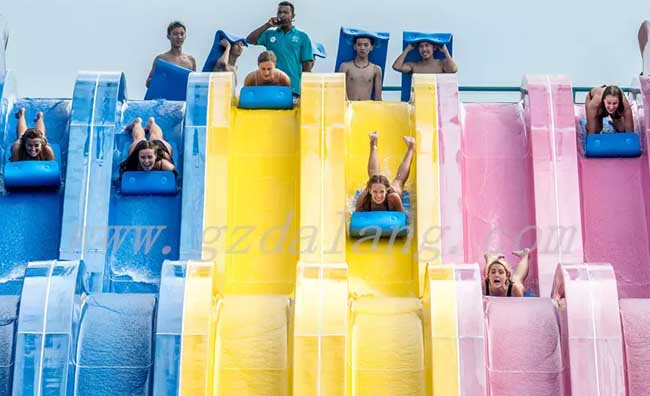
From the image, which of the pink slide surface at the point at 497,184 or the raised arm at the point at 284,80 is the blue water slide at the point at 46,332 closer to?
the pink slide surface at the point at 497,184

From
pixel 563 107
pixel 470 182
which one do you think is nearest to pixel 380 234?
pixel 470 182

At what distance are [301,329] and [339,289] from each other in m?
0.54

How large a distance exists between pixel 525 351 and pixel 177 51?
7.07 metres

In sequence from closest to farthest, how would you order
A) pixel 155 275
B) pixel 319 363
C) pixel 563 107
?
pixel 319 363 < pixel 155 275 < pixel 563 107

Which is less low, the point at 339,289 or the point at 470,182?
the point at 470,182

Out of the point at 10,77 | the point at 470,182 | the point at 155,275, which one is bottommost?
the point at 155,275

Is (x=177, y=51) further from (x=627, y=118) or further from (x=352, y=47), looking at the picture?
(x=627, y=118)

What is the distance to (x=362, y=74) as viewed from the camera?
58.7ft

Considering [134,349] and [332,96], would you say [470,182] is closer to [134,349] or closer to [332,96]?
[332,96]

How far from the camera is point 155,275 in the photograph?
611 inches

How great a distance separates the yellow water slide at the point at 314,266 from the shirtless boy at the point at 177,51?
6.54ft

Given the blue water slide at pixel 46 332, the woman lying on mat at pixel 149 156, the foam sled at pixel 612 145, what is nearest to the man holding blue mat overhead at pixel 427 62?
the foam sled at pixel 612 145

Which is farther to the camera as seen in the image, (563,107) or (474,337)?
(563,107)

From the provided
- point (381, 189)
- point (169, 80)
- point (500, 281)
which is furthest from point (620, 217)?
point (169, 80)
